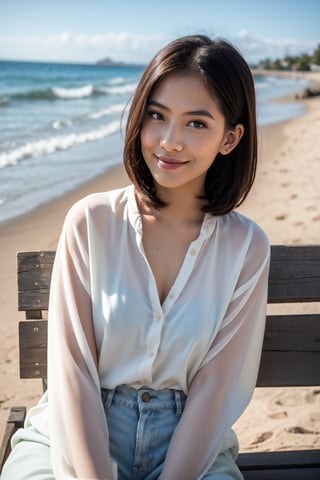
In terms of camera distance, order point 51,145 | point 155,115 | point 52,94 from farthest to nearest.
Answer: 1. point 52,94
2. point 51,145
3. point 155,115

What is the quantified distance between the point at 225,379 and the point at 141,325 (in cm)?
→ 33

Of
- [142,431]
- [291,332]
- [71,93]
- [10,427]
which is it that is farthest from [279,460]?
[71,93]

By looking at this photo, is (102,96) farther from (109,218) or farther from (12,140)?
(109,218)

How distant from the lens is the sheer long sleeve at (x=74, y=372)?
207 cm

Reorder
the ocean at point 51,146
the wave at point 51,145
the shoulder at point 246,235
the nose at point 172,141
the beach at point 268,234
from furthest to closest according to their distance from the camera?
the wave at point 51,145 → the ocean at point 51,146 → the beach at point 268,234 → the shoulder at point 246,235 → the nose at point 172,141

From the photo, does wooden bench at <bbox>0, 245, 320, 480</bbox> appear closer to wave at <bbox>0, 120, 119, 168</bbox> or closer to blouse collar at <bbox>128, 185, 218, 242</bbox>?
blouse collar at <bbox>128, 185, 218, 242</bbox>

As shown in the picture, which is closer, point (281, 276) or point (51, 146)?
point (281, 276)

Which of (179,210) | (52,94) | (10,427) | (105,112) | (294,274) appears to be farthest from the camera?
(52,94)

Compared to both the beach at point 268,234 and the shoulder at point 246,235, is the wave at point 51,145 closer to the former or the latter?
the beach at point 268,234

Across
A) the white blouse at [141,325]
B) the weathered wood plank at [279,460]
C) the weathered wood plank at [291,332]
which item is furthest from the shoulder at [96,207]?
the weathered wood plank at [279,460]

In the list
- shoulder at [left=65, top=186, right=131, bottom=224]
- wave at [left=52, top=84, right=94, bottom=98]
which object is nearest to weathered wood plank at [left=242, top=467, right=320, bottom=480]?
shoulder at [left=65, top=186, right=131, bottom=224]

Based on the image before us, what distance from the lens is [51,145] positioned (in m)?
13.6

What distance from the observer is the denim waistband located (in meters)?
2.24

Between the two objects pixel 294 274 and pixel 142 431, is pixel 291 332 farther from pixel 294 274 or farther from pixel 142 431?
pixel 142 431
